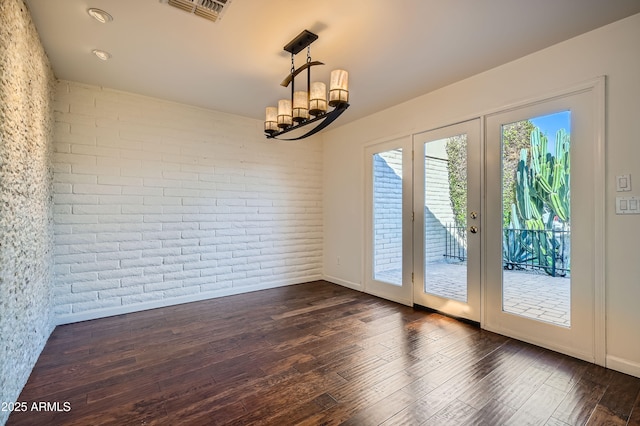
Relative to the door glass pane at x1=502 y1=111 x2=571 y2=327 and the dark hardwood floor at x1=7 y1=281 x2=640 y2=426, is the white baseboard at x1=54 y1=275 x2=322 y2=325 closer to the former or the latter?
the dark hardwood floor at x1=7 y1=281 x2=640 y2=426

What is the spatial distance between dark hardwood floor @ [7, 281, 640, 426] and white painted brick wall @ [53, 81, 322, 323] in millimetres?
577

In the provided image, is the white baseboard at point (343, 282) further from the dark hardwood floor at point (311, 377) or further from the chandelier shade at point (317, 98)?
the chandelier shade at point (317, 98)

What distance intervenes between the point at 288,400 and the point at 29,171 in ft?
7.77

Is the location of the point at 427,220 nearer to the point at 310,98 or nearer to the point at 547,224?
the point at 547,224

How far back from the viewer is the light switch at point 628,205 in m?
2.03

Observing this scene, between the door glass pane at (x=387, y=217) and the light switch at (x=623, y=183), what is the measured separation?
1.96 meters

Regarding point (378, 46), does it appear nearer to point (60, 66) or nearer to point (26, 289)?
point (60, 66)

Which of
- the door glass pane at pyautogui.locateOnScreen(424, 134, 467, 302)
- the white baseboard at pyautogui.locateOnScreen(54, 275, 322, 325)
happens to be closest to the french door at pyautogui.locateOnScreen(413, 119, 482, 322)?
the door glass pane at pyautogui.locateOnScreen(424, 134, 467, 302)

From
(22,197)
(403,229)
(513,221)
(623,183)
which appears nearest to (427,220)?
(403,229)

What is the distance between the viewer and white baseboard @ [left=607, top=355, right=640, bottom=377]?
2016 millimetres

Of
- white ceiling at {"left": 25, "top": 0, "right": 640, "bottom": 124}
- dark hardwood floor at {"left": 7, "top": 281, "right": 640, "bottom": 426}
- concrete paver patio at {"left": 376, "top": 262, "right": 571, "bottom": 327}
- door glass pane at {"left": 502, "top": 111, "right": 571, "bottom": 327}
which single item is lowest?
dark hardwood floor at {"left": 7, "top": 281, "right": 640, "bottom": 426}

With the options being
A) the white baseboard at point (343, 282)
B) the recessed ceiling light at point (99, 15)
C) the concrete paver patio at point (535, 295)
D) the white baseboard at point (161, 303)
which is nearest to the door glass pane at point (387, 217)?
the white baseboard at point (343, 282)

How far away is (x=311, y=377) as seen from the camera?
203cm

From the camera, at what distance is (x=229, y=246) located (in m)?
4.04
